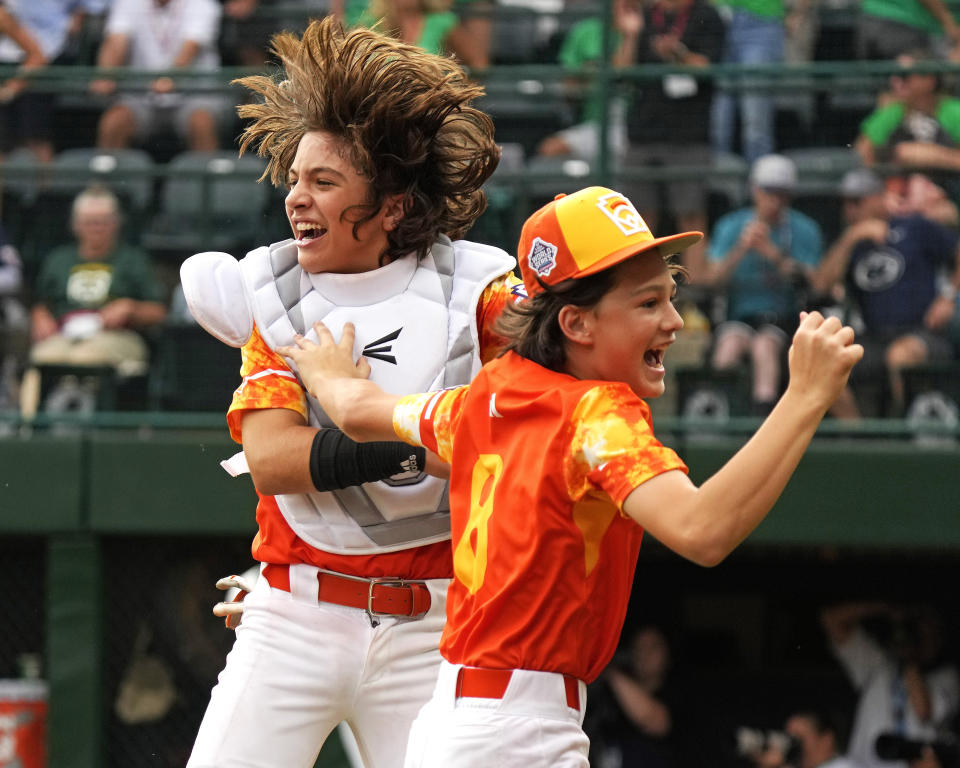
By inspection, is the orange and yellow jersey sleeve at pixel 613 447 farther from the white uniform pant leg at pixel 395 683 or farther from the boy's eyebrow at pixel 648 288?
the white uniform pant leg at pixel 395 683

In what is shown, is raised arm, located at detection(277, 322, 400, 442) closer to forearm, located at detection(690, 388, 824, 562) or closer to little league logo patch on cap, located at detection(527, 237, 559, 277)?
little league logo patch on cap, located at detection(527, 237, 559, 277)

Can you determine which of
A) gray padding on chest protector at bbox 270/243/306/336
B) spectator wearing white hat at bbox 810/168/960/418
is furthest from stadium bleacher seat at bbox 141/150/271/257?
gray padding on chest protector at bbox 270/243/306/336

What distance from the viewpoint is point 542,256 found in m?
2.63

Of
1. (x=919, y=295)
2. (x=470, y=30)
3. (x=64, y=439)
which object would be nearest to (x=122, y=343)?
(x=64, y=439)

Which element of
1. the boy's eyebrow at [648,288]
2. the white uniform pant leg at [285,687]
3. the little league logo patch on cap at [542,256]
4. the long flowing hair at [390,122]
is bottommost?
the white uniform pant leg at [285,687]

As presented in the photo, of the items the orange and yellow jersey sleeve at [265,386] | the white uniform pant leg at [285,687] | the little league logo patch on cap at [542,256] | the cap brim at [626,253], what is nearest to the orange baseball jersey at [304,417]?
the orange and yellow jersey sleeve at [265,386]

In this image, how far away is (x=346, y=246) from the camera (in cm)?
325

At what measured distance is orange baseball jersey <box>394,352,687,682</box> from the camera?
248cm

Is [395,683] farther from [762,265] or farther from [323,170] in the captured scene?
[762,265]

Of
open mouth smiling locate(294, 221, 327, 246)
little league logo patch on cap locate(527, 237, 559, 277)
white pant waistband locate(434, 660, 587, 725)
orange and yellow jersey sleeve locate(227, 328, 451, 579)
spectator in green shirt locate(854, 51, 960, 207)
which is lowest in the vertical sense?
white pant waistband locate(434, 660, 587, 725)

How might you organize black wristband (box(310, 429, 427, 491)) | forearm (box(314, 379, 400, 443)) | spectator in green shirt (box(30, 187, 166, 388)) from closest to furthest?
forearm (box(314, 379, 400, 443)) < black wristband (box(310, 429, 427, 491)) < spectator in green shirt (box(30, 187, 166, 388))

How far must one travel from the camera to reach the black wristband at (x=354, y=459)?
3.06 m

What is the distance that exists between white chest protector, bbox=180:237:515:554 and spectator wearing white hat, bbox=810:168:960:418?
332 centimetres

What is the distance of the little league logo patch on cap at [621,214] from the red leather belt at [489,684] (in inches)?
32.1
